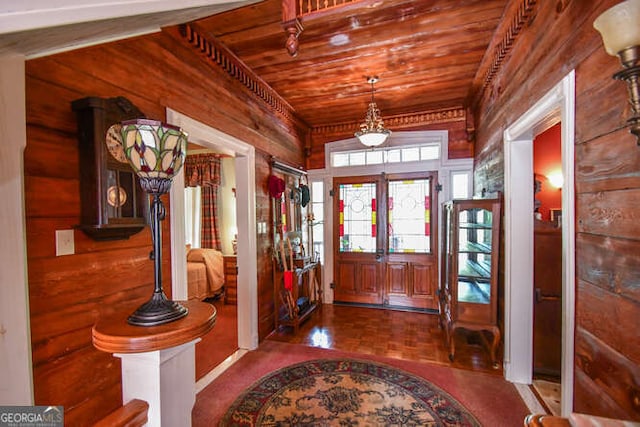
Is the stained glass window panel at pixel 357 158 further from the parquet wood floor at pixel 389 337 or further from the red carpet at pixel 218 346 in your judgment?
the red carpet at pixel 218 346

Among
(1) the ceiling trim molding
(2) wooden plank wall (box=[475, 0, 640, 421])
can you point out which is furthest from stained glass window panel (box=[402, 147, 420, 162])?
(2) wooden plank wall (box=[475, 0, 640, 421])

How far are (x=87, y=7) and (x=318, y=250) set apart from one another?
165 inches

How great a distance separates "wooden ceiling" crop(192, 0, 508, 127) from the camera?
6.50 feet

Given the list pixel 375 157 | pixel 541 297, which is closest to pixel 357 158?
pixel 375 157

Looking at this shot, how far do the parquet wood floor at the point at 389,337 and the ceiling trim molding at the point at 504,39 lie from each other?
9.43 ft

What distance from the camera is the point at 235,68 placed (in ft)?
8.47

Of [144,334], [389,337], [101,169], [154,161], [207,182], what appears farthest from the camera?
[207,182]

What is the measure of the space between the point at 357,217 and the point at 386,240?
0.60 metres

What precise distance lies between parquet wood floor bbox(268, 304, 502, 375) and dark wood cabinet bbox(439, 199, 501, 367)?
0.51ft

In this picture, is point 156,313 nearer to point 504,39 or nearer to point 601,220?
point 601,220

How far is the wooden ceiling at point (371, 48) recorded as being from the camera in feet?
6.50

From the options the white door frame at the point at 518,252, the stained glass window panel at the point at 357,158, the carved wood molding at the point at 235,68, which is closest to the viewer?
the carved wood molding at the point at 235,68

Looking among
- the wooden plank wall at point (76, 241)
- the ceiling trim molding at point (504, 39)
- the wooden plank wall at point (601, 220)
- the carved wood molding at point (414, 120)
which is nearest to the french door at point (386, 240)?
the carved wood molding at point (414, 120)

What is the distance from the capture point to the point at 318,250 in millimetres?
4656
